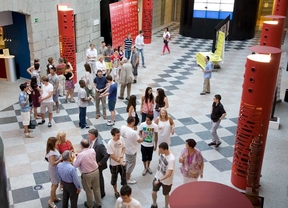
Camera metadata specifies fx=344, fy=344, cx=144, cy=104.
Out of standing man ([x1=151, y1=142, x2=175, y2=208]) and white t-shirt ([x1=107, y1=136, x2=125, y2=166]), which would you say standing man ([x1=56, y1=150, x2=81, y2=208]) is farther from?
standing man ([x1=151, y1=142, x2=175, y2=208])

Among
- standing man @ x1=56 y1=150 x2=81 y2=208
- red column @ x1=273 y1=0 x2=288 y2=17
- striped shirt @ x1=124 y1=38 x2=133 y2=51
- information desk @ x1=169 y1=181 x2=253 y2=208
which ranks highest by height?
red column @ x1=273 y1=0 x2=288 y2=17

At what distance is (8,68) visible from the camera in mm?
12125

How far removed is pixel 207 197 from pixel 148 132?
3.27 m

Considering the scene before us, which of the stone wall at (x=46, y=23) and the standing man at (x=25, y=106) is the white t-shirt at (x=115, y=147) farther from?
the stone wall at (x=46, y=23)

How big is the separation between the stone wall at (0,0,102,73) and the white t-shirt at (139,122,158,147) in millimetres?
6468

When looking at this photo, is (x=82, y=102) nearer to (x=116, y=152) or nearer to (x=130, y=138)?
(x=130, y=138)

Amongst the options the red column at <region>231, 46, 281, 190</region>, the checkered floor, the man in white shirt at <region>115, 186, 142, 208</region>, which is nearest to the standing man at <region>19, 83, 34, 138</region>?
the checkered floor

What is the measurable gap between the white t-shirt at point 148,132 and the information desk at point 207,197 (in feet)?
9.90

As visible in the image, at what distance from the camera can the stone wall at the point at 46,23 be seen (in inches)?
437

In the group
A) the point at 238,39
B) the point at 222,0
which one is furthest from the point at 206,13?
the point at 238,39

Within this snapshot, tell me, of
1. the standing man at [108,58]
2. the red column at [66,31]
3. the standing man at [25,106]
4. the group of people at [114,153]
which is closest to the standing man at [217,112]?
the group of people at [114,153]

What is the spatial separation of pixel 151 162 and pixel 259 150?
2.27 metres

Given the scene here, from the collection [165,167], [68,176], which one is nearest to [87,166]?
[68,176]

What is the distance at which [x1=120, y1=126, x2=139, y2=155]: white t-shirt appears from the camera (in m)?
5.94
